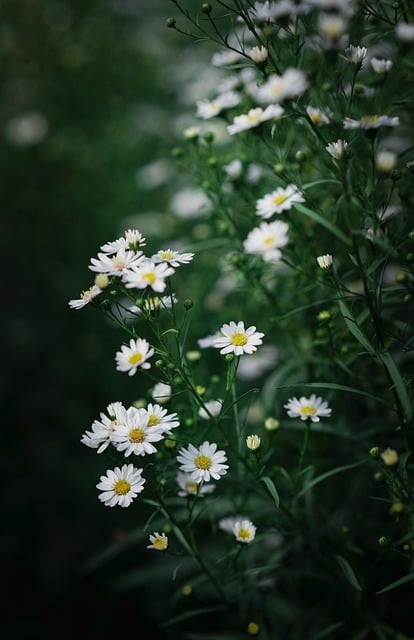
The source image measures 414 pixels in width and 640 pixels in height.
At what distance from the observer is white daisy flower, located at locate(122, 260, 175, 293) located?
3.46 ft

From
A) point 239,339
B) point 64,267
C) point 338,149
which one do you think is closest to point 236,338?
point 239,339

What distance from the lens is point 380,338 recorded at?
43.7 inches

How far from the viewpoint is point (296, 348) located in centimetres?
163

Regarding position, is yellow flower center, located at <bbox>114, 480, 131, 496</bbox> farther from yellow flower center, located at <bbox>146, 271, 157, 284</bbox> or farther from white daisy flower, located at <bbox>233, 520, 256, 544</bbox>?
yellow flower center, located at <bbox>146, 271, 157, 284</bbox>

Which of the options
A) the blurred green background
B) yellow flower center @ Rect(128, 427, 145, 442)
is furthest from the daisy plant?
the blurred green background

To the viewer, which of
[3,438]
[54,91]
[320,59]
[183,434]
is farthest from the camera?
[54,91]

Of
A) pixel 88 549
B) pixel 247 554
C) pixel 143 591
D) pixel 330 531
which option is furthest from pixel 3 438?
pixel 330 531

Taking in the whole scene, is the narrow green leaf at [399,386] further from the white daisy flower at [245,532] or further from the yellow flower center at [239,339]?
the white daisy flower at [245,532]

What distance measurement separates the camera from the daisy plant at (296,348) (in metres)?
1.11

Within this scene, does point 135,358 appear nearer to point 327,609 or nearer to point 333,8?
point 333,8

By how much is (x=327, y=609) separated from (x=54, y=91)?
3.33 meters

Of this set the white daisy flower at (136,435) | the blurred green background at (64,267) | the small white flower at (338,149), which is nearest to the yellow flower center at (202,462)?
the white daisy flower at (136,435)

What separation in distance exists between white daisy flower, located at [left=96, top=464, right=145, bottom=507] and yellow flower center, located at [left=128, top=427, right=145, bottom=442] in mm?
53

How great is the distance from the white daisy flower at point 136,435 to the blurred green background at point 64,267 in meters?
1.43
